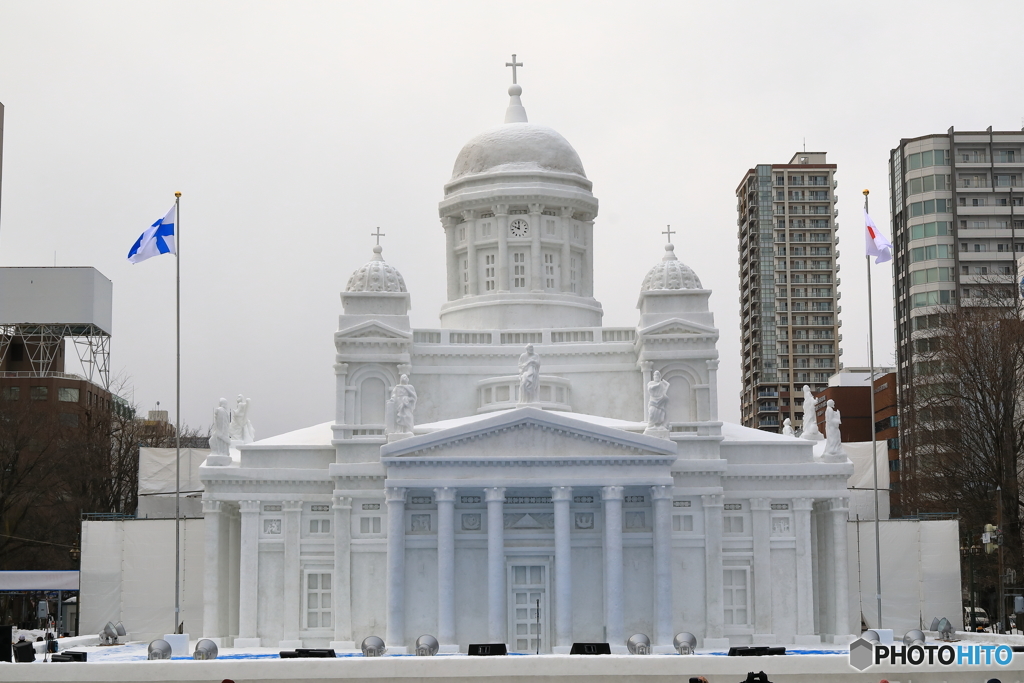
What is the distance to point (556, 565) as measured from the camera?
180ft

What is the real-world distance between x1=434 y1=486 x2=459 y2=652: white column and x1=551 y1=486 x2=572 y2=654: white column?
395 centimetres

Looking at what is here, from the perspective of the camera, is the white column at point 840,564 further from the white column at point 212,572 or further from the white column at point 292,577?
the white column at point 212,572

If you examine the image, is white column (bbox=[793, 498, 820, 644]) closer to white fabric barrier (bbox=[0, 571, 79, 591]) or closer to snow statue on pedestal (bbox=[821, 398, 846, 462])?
snow statue on pedestal (bbox=[821, 398, 846, 462])

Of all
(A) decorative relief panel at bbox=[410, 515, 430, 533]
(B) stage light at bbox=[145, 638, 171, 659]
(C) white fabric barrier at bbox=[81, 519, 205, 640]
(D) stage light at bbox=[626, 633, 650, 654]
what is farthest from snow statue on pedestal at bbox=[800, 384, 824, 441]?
(B) stage light at bbox=[145, 638, 171, 659]

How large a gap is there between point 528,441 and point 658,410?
5448 mm

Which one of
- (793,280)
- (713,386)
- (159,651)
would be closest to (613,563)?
(713,386)

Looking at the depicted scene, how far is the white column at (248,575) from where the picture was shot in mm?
57125

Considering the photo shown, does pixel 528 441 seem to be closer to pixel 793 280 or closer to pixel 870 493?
pixel 870 493

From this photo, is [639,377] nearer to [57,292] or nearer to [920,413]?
[920,413]

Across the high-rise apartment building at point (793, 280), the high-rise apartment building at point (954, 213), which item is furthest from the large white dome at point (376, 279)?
the high-rise apartment building at point (793, 280)

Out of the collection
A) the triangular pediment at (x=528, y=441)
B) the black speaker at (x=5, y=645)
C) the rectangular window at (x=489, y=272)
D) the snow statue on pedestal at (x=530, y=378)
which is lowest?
the black speaker at (x=5, y=645)

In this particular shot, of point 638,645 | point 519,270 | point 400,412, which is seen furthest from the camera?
point 519,270

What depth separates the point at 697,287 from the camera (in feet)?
200

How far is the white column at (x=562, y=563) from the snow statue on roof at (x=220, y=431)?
14.2 metres
